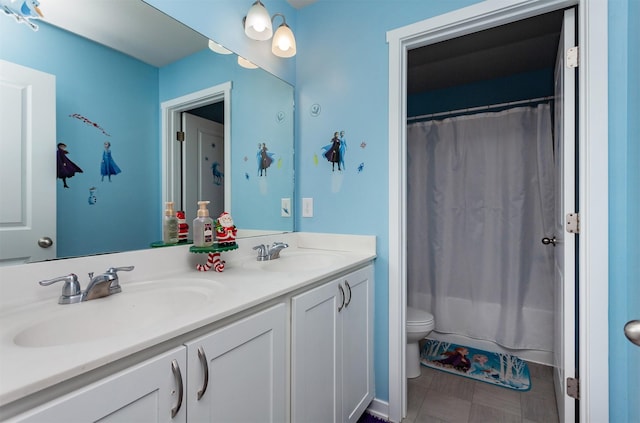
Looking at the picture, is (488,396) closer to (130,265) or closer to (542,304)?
(542,304)

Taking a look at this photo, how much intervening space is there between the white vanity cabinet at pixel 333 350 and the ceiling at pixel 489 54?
1.82 meters

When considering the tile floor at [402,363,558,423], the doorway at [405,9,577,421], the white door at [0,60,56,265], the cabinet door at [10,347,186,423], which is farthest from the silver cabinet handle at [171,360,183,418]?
the doorway at [405,9,577,421]

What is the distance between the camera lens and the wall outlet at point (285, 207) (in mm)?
1914

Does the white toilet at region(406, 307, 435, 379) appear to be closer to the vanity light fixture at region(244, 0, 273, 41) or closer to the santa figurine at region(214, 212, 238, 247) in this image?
the santa figurine at region(214, 212, 238, 247)

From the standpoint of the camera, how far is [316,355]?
1.18 metres

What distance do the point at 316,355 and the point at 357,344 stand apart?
390 mm

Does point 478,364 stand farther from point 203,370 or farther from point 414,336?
point 203,370

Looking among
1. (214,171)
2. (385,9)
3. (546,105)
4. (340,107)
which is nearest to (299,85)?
(340,107)

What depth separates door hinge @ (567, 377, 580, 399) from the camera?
1332 millimetres

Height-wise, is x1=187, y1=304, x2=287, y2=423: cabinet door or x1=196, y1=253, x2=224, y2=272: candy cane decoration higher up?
x1=196, y1=253, x2=224, y2=272: candy cane decoration

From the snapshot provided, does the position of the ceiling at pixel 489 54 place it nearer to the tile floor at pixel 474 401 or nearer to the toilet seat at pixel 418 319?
the toilet seat at pixel 418 319

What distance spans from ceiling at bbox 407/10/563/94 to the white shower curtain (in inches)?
17.4

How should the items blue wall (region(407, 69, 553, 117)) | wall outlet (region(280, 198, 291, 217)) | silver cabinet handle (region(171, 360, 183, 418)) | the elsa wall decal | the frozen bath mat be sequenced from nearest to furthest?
silver cabinet handle (region(171, 360, 183, 418)), the elsa wall decal, wall outlet (region(280, 198, 291, 217)), the frozen bath mat, blue wall (region(407, 69, 553, 117))
